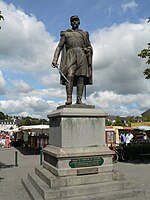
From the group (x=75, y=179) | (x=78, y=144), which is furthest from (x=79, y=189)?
(x=78, y=144)

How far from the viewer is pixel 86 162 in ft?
23.5

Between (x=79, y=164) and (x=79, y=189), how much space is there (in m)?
0.66

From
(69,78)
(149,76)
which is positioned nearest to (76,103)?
(69,78)

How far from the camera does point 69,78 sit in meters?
8.02

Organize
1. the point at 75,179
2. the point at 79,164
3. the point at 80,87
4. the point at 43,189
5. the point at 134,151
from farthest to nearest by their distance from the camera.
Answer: the point at 134,151, the point at 80,87, the point at 79,164, the point at 75,179, the point at 43,189

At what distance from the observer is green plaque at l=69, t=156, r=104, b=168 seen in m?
7.04

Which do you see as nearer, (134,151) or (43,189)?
(43,189)

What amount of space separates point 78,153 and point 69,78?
2208 millimetres

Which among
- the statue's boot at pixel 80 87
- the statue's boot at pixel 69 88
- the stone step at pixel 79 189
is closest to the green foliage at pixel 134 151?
the statue's boot at pixel 80 87

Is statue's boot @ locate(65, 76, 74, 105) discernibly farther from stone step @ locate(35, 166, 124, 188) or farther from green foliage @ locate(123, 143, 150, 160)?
green foliage @ locate(123, 143, 150, 160)

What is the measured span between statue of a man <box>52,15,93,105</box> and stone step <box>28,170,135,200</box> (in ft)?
7.87

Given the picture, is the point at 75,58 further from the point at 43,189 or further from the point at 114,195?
the point at 114,195

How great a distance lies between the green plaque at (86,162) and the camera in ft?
23.1

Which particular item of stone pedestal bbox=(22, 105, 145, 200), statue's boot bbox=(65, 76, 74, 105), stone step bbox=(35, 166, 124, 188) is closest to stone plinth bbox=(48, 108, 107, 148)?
stone pedestal bbox=(22, 105, 145, 200)
